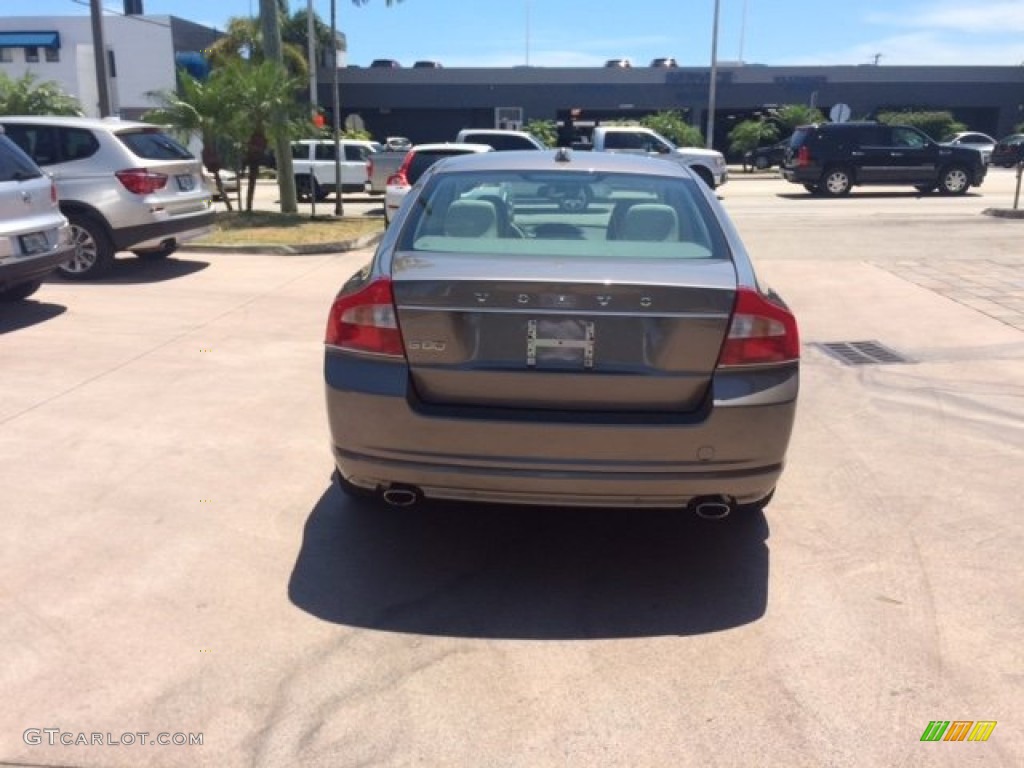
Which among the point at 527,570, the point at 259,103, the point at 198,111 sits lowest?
the point at 527,570

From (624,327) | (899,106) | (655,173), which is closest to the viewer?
(624,327)

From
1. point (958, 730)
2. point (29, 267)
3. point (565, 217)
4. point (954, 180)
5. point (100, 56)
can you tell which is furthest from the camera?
point (954, 180)

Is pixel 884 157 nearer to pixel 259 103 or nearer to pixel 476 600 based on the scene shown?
pixel 259 103

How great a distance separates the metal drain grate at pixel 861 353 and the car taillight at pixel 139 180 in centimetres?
738

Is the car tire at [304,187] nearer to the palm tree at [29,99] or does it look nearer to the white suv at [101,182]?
the palm tree at [29,99]

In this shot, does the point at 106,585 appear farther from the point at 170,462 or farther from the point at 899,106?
the point at 899,106

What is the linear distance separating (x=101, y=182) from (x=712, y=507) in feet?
30.0

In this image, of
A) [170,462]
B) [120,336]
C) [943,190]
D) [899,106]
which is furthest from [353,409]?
[899,106]

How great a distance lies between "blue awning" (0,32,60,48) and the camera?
153 ft

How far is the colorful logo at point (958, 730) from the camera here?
120 inches

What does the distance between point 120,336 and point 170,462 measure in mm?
3381

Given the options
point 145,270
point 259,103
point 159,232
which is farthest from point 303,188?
point 159,232

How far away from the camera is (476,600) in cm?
393

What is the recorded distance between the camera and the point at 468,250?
4148 mm
